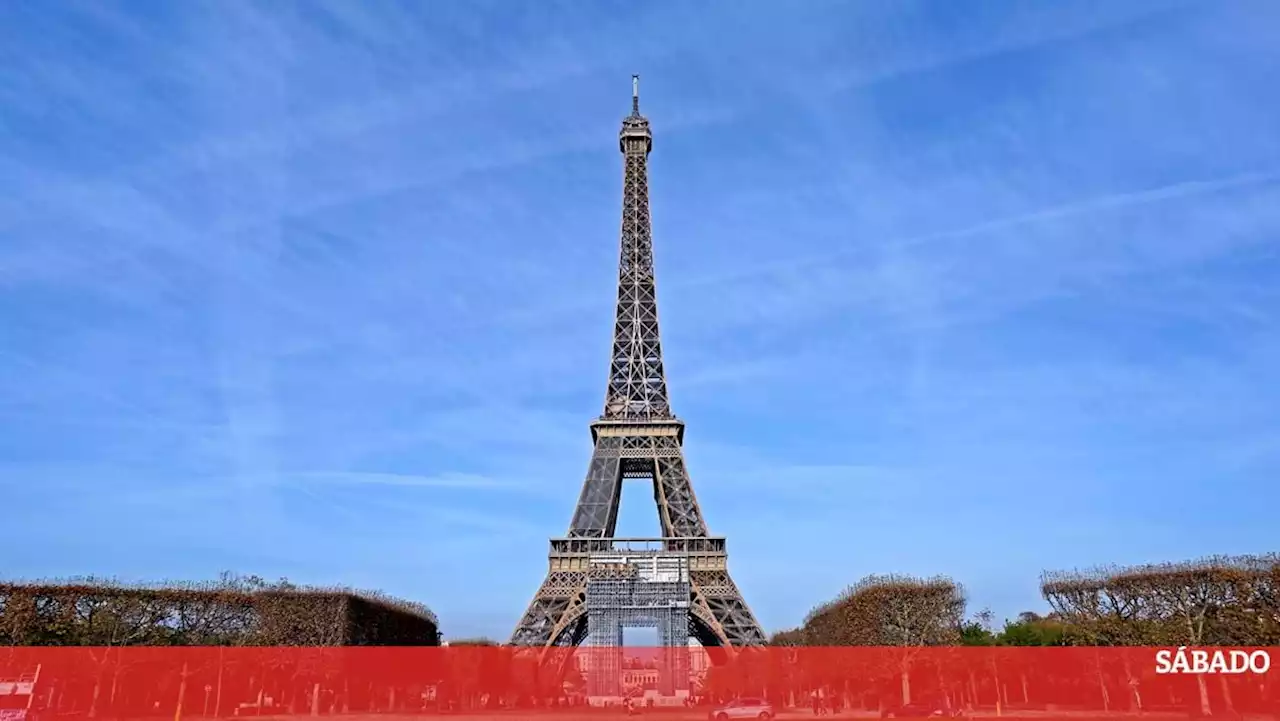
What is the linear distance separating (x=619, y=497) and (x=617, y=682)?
12.9 metres

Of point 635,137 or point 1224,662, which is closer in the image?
point 1224,662

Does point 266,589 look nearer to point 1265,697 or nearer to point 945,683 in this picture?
Result: point 945,683

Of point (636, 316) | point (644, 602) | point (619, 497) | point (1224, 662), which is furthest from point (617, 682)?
point (1224, 662)

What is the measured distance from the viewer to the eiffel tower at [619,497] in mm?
58281

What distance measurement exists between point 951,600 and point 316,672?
32105mm

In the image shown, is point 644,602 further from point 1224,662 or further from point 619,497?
point 1224,662

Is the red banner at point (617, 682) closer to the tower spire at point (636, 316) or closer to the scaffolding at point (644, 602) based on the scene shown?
the scaffolding at point (644, 602)

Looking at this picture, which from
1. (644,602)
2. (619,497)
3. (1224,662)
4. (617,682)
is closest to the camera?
(1224,662)

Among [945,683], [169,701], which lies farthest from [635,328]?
[169,701]

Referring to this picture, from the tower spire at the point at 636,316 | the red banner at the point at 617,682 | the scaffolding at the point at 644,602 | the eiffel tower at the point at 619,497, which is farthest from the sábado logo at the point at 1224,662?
the tower spire at the point at 636,316

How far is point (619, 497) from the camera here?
6694 centimetres

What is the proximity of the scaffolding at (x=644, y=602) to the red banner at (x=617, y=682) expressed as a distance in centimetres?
73

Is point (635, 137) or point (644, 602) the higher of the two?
point (635, 137)

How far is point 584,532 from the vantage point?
60781 mm
